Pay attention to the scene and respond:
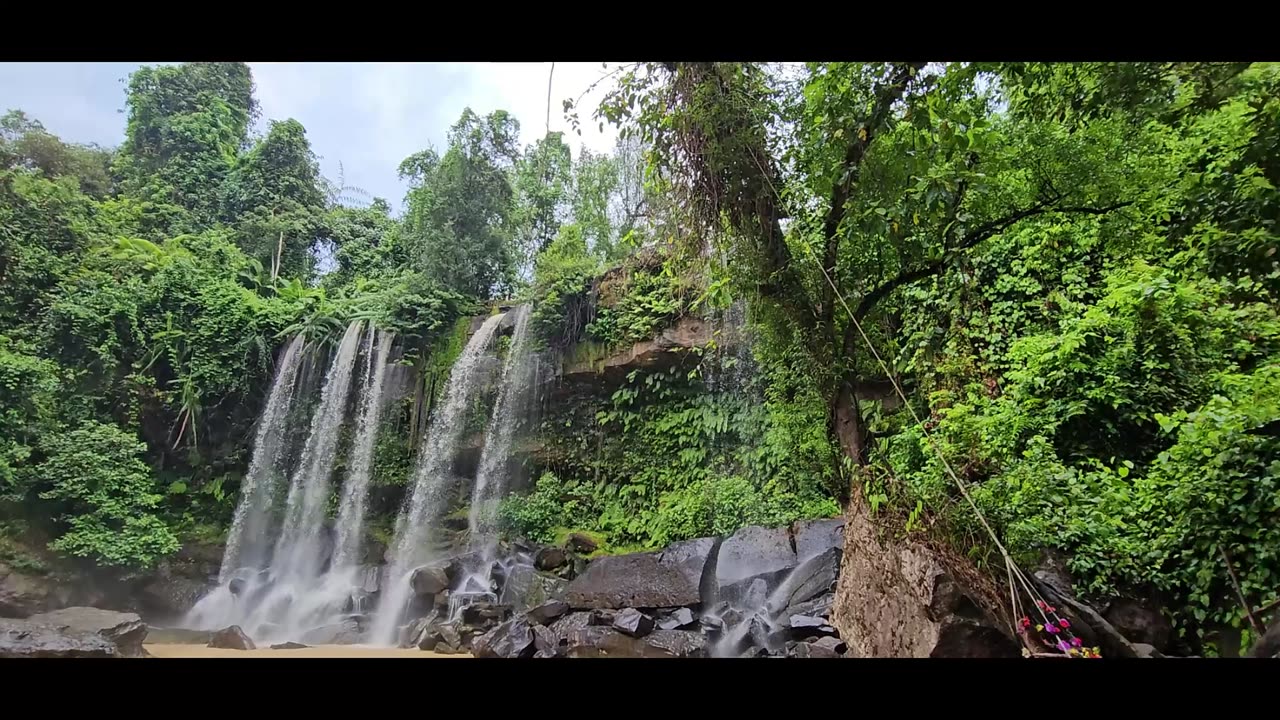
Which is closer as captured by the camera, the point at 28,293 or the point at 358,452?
the point at 28,293

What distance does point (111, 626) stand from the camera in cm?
465

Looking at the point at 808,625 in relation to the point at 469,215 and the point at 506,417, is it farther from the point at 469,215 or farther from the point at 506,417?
the point at 469,215

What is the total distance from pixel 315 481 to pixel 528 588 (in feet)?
11.1

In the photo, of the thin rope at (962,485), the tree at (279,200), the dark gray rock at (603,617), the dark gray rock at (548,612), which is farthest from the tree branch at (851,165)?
the tree at (279,200)

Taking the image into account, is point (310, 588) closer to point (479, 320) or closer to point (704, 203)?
point (479, 320)

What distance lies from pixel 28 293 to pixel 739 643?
7.28 metres

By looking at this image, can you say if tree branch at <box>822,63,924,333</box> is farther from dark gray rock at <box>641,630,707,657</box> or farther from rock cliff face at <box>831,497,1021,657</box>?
dark gray rock at <box>641,630,707,657</box>

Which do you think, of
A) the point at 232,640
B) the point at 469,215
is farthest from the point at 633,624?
the point at 469,215

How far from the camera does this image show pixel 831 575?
4586 millimetres
